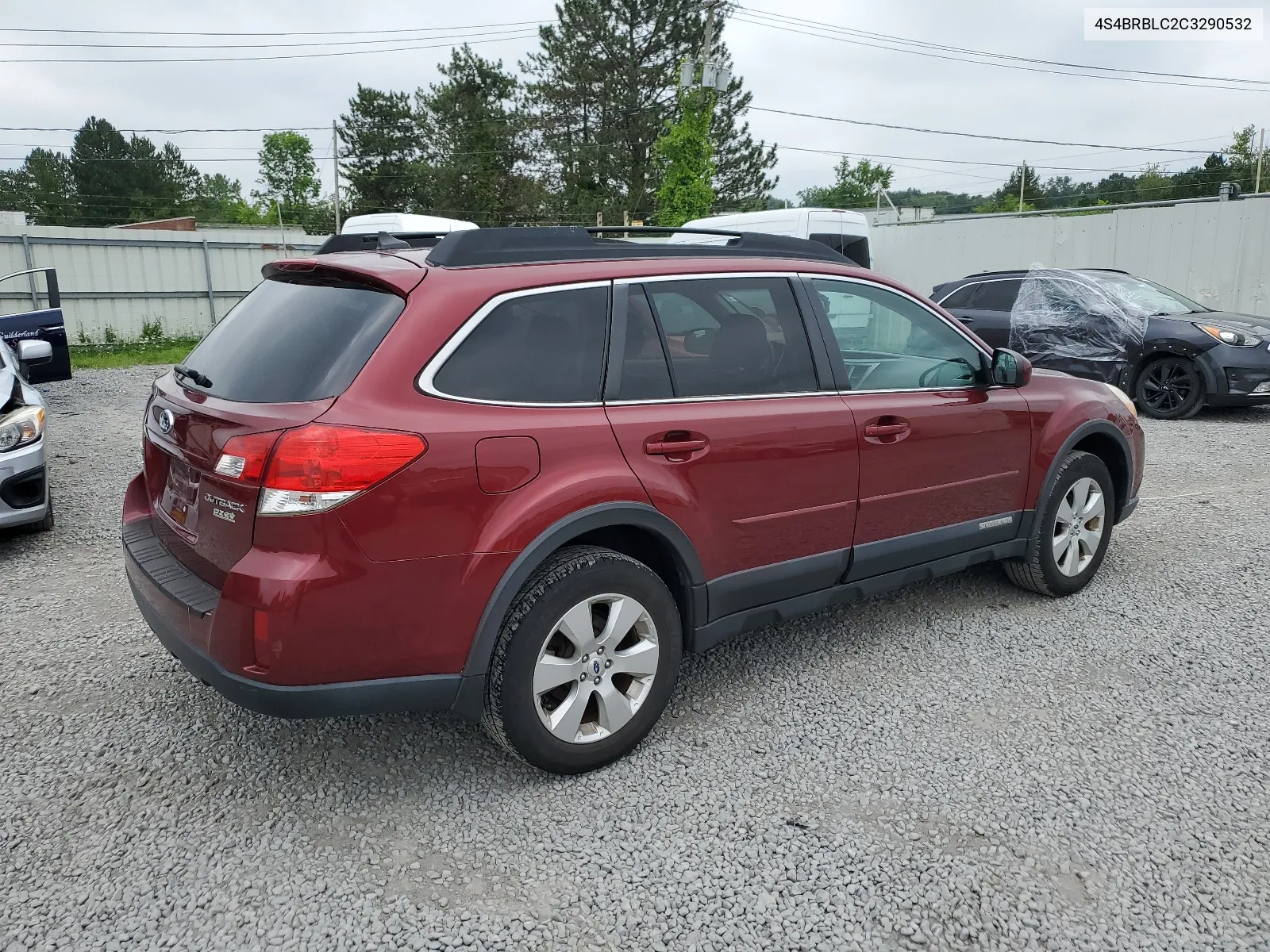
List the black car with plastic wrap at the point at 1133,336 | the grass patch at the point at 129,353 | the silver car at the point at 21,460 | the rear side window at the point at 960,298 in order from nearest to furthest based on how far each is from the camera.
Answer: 1. the silver car at the point at 21,460
2. the black car with plastic wrap at the point at 1133,336
3. the rear side window at the point at 960,298
4. the grass patch at the point at 129,353

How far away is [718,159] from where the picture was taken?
113 feet

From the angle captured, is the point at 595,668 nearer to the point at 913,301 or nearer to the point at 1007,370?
the point at 913,301

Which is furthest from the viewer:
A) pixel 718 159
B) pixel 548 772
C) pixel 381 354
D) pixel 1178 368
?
pixel 718 159

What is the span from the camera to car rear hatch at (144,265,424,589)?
8.15 ft

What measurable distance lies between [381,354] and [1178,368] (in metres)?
9.76

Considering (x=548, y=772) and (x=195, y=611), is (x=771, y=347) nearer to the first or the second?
(x=548, y=772)

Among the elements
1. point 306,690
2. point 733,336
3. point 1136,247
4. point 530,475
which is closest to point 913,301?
point 733,336

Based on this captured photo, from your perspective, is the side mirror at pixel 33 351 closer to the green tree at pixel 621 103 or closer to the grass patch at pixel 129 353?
the grass patch at pixel 129 353

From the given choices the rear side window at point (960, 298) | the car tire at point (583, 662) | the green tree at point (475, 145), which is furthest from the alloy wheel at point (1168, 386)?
the green tree at point (475, 145)

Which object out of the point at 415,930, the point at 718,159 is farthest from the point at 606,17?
the point at 415,930

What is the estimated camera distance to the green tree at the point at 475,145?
4109 cm

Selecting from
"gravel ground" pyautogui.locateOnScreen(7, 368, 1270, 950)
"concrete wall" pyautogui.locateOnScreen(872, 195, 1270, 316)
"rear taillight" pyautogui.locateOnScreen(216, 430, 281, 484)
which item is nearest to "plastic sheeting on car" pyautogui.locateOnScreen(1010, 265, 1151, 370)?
"concrete wall" pyautogui.locateOnScreen(872, 195, 1270, 316)

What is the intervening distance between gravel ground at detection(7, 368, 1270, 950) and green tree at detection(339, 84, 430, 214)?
46.5 m

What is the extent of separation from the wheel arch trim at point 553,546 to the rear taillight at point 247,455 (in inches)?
28.9
